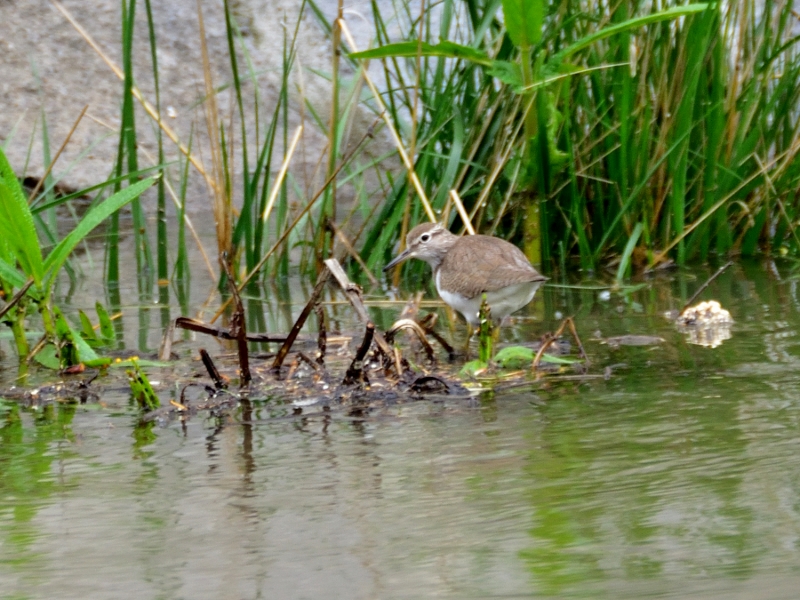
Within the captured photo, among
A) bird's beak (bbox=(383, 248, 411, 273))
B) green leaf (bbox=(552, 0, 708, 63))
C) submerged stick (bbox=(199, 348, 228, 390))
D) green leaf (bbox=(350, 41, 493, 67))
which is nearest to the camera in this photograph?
submerged stick (bbox=(199, 348, 228, 390))

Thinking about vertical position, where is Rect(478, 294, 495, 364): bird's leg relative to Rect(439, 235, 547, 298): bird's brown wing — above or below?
below

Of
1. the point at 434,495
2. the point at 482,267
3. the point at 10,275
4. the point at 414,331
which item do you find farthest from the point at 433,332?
the point at 434,495

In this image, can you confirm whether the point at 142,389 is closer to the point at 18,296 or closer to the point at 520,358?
the point at 18,296

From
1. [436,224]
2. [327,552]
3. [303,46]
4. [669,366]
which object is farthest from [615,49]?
[303,46]

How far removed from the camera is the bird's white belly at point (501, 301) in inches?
175

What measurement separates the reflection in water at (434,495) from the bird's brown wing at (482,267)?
3.12 ft

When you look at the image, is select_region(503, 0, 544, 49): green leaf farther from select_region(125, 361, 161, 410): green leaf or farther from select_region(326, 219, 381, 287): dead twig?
select_region(125, 361, 161, 410): green leaf

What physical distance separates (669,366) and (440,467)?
1230mm

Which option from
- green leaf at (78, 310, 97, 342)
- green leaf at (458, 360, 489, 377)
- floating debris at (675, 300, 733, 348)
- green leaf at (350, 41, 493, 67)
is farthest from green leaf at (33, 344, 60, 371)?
floating debris at (675, 300, 733, 348)

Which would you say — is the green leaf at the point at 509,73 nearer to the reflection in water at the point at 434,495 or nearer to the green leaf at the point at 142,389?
the reflection in water at the point at 434,495

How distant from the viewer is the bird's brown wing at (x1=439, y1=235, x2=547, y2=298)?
441 centimetres

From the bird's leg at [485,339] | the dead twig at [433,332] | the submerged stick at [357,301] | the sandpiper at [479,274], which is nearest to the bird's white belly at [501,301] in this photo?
the sandpiper at [479,274]

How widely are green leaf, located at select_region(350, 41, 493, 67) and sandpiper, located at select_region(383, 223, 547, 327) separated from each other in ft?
2.34

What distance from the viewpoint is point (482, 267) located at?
15.1 feet
